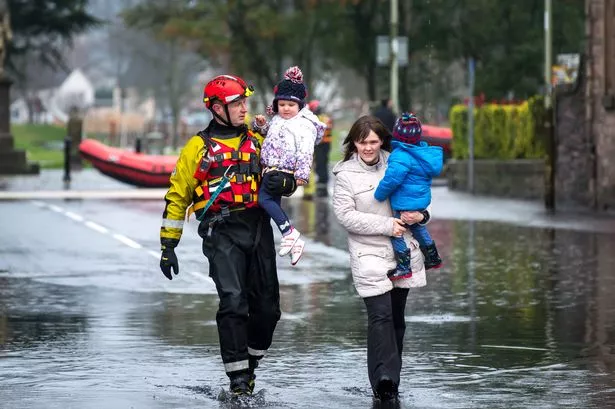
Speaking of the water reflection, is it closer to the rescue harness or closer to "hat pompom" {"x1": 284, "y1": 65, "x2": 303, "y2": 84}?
the rescue harness

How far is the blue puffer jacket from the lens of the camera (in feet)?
34.6

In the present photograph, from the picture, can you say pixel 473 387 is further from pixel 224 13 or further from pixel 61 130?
pixel 61 130

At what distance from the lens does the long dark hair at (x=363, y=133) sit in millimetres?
10633

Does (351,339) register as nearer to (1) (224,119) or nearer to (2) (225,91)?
(1) (224,119)

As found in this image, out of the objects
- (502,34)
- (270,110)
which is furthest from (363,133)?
(502,34)

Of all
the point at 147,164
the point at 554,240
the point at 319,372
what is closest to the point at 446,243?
the point at 554,240

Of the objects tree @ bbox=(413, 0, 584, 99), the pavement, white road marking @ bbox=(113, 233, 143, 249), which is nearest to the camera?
white road marking @ bbox=(113, 233, 143, 249)

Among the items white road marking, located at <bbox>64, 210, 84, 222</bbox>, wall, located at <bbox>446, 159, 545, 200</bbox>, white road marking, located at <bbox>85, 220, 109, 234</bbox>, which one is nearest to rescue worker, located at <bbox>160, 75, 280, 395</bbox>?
white road marking, located at <bbox>85, 220, 109, 234</bbox>

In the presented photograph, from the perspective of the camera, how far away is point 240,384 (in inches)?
416

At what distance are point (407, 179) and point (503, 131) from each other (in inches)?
1026

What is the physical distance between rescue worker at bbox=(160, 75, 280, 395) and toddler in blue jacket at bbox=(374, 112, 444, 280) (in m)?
0.71

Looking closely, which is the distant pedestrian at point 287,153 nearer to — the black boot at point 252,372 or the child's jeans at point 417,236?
the child's jeans at point 417,236

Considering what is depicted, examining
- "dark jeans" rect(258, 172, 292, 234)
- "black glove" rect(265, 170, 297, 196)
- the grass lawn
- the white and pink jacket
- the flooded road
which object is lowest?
the grass lawn

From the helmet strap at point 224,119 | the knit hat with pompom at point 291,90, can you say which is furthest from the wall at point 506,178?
the helmet strap at point 224,119
